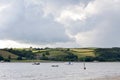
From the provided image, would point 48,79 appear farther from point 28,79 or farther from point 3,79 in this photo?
point 3,79

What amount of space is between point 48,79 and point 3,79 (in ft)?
42.9

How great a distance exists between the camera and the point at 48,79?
103m

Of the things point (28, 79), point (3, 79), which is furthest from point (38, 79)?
point (3, 79)

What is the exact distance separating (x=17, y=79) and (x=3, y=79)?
4.13m

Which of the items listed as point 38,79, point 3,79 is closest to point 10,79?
point 3,79

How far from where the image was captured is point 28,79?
103 metres

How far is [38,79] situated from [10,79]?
8.93 meters

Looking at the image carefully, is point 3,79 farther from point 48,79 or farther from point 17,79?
point 48,79

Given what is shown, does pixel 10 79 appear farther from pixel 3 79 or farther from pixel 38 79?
pixel 38 79

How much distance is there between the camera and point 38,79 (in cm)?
10225

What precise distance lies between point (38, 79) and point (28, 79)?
280 cm

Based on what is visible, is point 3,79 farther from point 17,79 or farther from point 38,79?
point 38,79

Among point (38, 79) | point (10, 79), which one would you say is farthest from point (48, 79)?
point (10, 79)

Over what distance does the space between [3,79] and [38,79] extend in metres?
10.7
